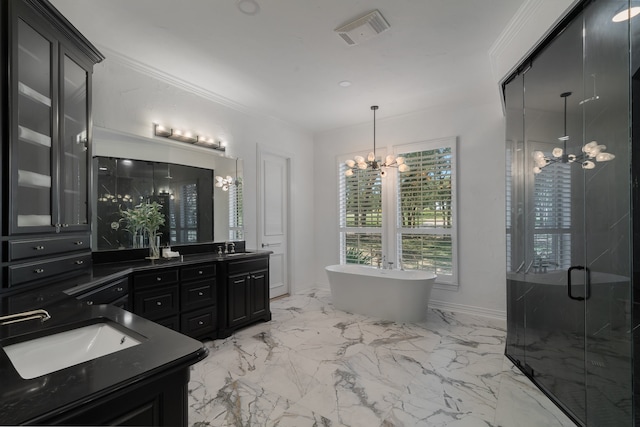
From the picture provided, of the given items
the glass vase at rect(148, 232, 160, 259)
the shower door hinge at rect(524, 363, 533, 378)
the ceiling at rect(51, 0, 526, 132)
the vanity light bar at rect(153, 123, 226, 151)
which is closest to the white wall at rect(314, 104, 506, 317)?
the ceiling at rect(51, 0, 526, 132)

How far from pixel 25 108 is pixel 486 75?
4084 millimetres

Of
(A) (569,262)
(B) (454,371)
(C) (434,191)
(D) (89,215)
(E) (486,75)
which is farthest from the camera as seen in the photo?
(C) (434,191)

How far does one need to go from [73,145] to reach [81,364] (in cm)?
209

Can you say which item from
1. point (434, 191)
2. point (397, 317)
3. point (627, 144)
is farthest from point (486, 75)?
point (397, 317)

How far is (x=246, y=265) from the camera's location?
368cm

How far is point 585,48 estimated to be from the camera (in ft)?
6.27

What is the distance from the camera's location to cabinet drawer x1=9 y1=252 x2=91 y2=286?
1.77 m

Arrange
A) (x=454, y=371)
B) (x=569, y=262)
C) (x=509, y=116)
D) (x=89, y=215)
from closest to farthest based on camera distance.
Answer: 1. (x=569, y=262)
2. (x=89, y=215)
3. (x=454, y=371)
4. (x=509, y=116)

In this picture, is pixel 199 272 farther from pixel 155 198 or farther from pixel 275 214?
pixel 275 214

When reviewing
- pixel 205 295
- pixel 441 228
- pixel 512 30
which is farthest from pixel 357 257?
pixel 512 30

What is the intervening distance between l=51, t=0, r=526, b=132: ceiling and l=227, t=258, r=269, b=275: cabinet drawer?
2.14m

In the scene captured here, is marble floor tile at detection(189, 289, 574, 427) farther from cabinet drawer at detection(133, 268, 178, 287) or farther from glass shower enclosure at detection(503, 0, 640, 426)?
cabinet drawer at detection(133, 268, 178, 287)

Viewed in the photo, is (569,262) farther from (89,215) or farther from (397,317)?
(89,215)

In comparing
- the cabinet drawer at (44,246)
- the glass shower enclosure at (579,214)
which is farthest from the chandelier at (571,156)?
the cabinet drawer at (44,246)
